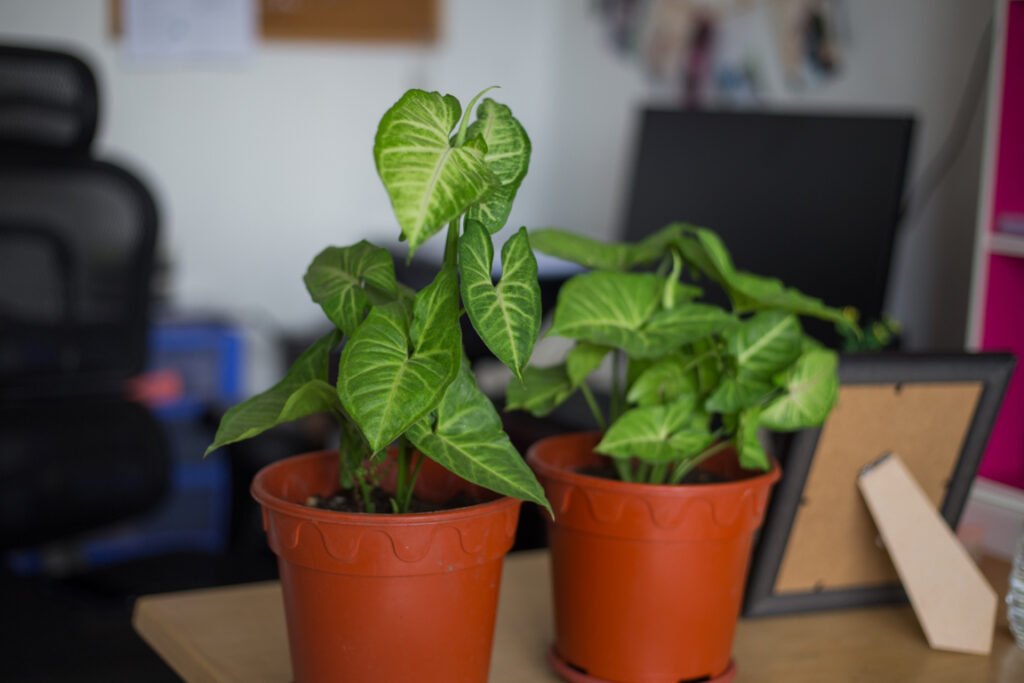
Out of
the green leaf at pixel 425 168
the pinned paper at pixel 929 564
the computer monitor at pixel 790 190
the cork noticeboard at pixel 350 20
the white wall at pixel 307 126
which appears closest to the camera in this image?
the green leaf at pixel 425 168

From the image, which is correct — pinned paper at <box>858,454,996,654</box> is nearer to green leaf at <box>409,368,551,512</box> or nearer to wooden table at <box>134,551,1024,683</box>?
wooden table at <box>134,551,1024,683</box>

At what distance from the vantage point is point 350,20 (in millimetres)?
3115

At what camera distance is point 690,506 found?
2.74 feet

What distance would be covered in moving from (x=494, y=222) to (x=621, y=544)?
261 mm

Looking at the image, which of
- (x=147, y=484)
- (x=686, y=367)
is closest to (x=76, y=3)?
(x=147, y=484)

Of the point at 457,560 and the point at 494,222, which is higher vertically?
the point at 494,222

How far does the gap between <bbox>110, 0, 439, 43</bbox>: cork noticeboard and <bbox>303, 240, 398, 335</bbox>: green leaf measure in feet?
7.82

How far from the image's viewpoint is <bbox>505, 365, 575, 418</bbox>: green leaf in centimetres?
93

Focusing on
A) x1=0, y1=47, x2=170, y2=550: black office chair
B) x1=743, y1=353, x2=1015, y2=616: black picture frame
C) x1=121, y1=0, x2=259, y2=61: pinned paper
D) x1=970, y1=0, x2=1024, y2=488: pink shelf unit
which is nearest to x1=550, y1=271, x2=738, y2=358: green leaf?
x1=743, y1=353, x2=1015, y2=616: black picture frame

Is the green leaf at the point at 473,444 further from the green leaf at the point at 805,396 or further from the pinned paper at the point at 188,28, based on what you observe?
the pinned paper at the point at 188,28

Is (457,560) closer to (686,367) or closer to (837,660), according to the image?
(686,367)

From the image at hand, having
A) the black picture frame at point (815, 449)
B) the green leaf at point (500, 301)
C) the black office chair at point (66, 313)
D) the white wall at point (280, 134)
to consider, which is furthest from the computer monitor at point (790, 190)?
the white wall at point (280, 134)

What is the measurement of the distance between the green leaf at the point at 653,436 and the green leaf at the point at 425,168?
249mm

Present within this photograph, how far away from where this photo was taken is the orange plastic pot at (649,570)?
839mm
